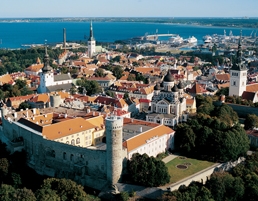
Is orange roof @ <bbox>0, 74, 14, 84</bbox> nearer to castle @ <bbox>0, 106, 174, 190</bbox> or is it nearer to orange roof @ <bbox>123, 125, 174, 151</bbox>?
castle @ <bbox>0, 106, 174, 190</bbox>

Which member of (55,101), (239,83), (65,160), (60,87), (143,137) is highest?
(239,83)

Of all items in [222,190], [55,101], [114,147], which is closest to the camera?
[222,190]

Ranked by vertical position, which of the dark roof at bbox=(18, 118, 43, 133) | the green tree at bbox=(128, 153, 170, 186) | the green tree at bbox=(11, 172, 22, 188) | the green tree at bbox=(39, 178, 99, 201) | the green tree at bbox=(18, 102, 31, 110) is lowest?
the green tree at bbox=(11, 172, 22, 188)

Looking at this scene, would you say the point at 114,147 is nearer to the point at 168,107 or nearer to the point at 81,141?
the point at 81,141

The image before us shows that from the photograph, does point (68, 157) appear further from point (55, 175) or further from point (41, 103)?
point (41, 103)

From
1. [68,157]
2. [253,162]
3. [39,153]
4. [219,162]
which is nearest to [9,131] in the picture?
[39,153]

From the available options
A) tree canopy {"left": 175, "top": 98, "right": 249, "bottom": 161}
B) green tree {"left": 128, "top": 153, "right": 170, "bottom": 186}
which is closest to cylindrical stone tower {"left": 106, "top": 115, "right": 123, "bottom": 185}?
green tree {"left": 128, "top": 153, "right": 170, "bottom": 186}

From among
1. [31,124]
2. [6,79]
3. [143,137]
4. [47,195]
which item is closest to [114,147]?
[143,137]
